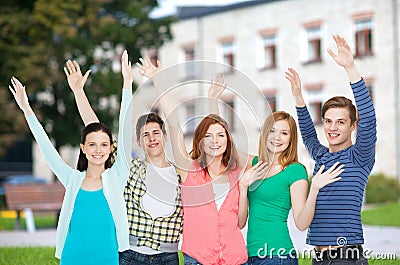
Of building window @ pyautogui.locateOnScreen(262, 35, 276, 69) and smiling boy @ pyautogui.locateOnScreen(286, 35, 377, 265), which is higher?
building window @ pyautogui.locateOnScreen(262, 35, 276, 69)

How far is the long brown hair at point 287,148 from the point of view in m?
4.67

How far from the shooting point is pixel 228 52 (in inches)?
1282

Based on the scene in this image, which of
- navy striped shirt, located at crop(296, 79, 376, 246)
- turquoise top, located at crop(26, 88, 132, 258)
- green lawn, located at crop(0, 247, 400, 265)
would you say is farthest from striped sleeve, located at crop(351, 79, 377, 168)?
green lawn, located at crop(0, 247, 400, 265)

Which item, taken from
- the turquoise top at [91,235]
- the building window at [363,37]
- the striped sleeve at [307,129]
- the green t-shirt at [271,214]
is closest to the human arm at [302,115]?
the striped sleeve at [307,129]

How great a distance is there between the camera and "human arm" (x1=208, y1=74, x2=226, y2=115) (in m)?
4.88

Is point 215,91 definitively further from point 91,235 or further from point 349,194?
point 91,235

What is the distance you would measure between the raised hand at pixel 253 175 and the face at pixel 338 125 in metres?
0.45

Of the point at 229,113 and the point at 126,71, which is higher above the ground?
the point at 126,71

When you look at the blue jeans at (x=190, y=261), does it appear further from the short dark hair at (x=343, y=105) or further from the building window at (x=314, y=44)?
the building window at (x=314, y=44)

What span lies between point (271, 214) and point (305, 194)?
225 mm

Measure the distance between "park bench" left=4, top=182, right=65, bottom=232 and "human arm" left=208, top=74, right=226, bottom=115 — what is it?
30.3 ft

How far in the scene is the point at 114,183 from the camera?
462cm

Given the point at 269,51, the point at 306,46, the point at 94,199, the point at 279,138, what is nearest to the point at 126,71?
the point at 94,199

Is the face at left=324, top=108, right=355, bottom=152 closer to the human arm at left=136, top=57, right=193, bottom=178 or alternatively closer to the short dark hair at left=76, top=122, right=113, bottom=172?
the human arm at left=136, top=57, right=193, bottom=178
